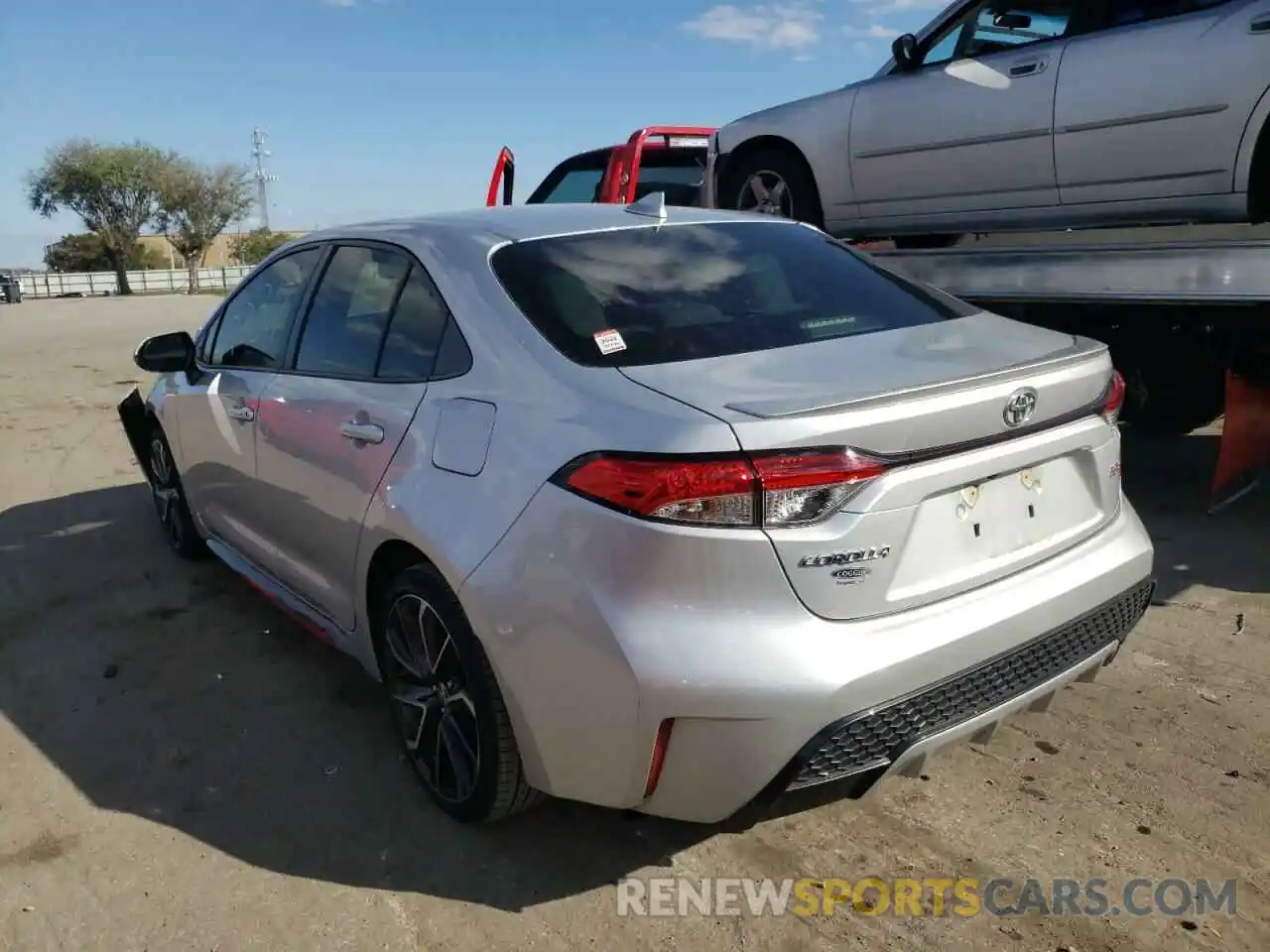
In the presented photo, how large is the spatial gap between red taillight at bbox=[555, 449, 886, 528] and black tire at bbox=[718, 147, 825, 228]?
4.24m

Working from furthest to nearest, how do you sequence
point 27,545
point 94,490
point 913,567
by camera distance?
point 94,490, point 27,545, point 913,567

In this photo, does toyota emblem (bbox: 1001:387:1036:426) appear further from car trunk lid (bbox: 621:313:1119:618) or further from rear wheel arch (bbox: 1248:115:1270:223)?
rear wheel arch (bbox: 1248:115:1270:223)

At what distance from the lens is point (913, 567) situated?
232cm

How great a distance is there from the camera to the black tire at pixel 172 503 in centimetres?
506

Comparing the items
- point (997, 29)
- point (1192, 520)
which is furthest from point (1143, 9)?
point (1192, 520)

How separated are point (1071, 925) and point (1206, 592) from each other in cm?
244

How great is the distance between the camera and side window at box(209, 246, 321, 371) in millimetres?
3846

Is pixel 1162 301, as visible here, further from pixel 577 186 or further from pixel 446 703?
pixel 577 186

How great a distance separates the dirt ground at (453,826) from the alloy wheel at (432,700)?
16cm

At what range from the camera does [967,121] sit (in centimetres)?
528

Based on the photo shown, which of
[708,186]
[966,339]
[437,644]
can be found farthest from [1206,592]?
[708,186]

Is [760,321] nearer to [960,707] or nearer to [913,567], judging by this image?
[913,567]

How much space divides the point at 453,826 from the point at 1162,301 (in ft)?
11.3

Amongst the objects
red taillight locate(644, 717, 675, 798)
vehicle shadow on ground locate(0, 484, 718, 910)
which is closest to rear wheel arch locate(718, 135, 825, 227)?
vehicle shadow on ground locate(0, 484, 718, 910)
